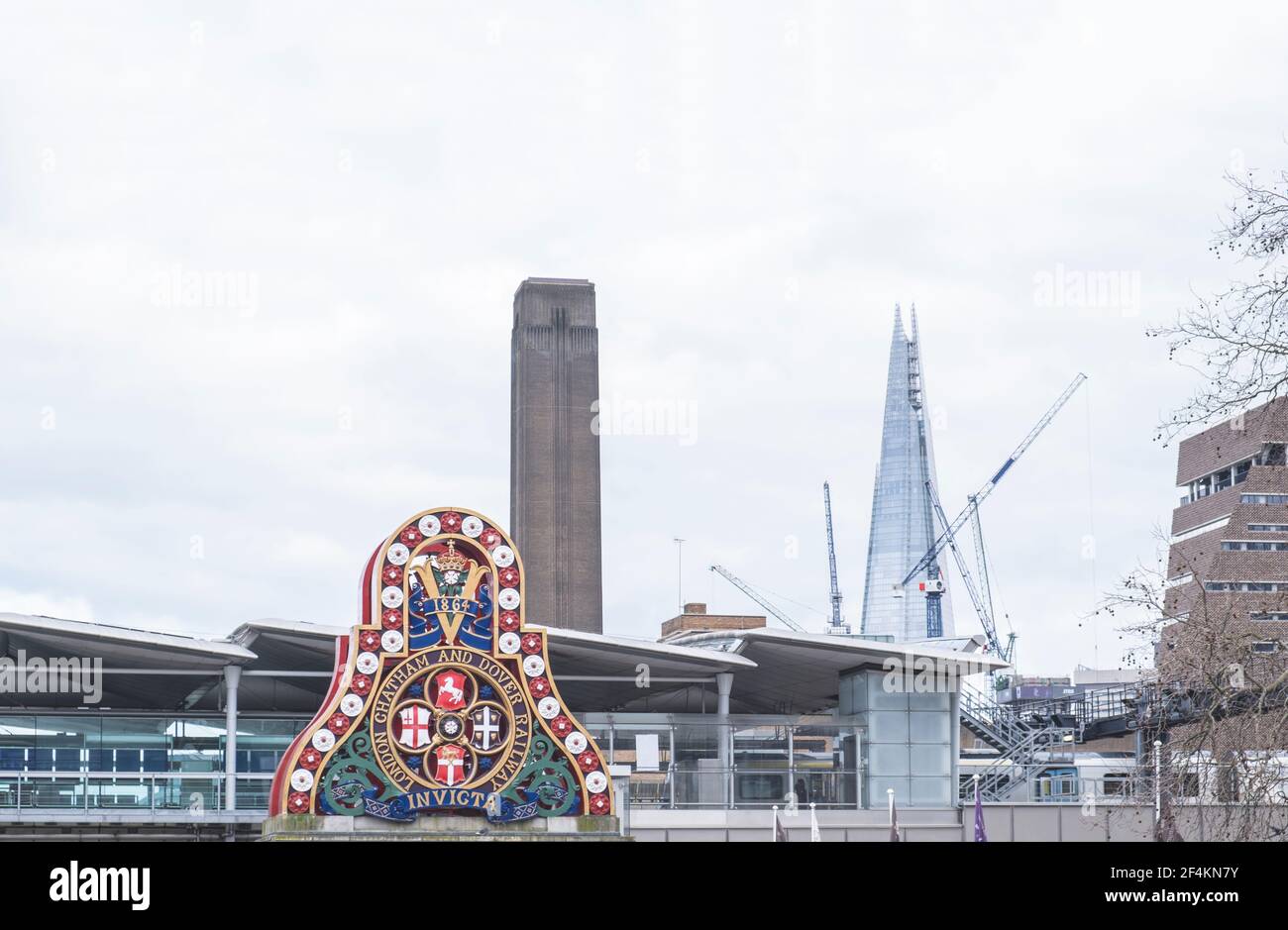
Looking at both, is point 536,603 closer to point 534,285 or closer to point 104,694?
point 534,285

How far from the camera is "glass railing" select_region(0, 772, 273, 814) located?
5725 centimetres

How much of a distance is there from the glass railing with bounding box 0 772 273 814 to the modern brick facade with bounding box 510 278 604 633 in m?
98.1

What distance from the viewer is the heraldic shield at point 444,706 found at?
4819 cm

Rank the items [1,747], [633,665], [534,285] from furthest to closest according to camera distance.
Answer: [534,285] → [633,665] → [1,747]

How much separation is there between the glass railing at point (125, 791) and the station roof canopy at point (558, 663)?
12.4 feet

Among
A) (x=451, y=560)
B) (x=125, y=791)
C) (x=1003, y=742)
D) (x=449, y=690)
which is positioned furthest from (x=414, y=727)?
(x=1003, y=742)

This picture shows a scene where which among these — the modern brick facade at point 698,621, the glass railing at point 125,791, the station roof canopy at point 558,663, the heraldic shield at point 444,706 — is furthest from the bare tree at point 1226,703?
the modern brick facade at point 698,621

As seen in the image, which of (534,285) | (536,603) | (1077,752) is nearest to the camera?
(1077,752)

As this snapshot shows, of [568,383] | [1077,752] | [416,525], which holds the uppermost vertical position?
[568,383]

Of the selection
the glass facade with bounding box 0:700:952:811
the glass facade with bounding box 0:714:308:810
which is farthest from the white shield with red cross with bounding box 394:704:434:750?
the glass facade with bounding box 0:714:308:810

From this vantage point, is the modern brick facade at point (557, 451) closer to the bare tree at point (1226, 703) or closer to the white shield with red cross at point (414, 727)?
the white shield with red cross at point (414, 727)

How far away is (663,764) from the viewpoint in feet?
207
